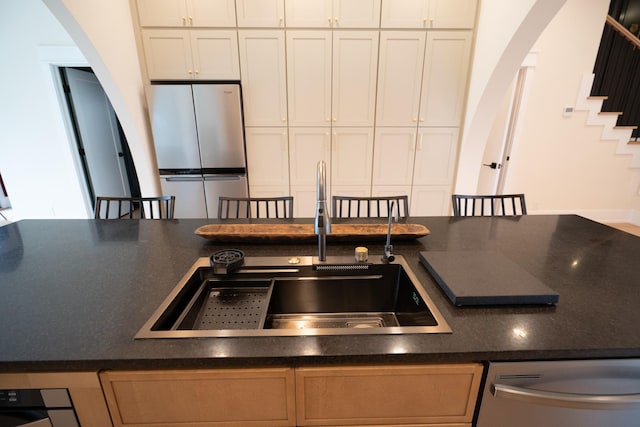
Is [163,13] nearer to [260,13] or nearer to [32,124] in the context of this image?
[260,13]

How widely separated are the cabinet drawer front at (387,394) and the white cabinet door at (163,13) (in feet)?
11.0

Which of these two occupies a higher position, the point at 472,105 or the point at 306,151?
the point at 472,105

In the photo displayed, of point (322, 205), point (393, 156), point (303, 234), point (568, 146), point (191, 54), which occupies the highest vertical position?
point (191, 54)

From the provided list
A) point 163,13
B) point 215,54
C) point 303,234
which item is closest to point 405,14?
point 215,54

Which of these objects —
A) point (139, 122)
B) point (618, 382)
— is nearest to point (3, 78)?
point (139, 122)

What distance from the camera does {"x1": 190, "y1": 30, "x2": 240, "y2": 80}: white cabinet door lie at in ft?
9.28

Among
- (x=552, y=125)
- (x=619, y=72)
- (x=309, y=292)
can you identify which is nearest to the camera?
(x=309, y=292)

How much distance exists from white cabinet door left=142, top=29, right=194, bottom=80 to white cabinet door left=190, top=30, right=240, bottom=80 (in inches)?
3.1

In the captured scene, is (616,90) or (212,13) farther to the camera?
(616,90)

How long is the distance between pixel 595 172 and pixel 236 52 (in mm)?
4804

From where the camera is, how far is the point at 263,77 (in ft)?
9.69

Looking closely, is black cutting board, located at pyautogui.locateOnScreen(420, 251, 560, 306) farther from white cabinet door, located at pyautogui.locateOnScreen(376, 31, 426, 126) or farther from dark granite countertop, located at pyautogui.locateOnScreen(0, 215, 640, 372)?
white cabinet door, located at pyautogui.locateOnScreen(376, 31, 426, 126)

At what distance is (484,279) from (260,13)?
306 centimetres

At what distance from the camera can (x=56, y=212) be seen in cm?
365
